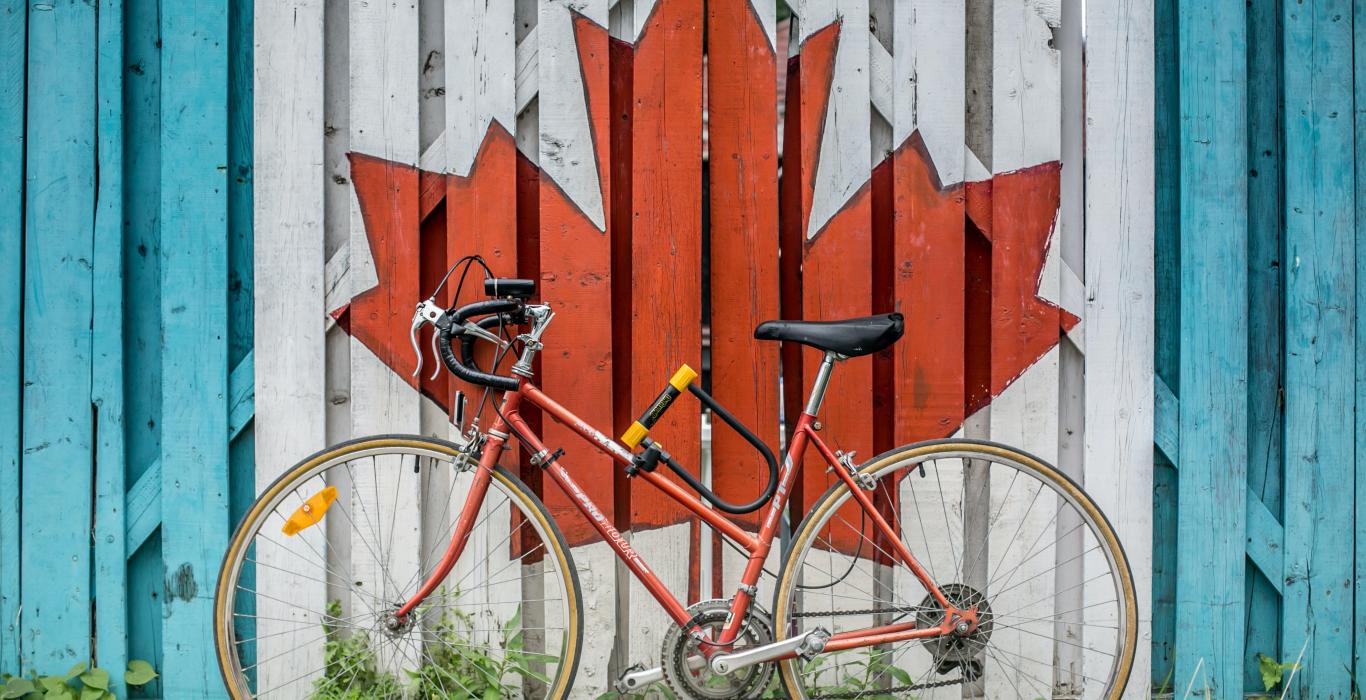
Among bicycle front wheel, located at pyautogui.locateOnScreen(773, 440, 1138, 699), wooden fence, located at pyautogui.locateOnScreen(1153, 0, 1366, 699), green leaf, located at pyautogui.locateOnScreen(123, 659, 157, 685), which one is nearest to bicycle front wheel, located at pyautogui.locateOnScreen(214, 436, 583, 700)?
green leaf, located at pyautogui.locateOnScreen(123, 659, 157, 685)

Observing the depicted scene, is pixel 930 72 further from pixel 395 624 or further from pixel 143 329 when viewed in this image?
pixel 143 329

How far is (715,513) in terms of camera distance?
2883 mm

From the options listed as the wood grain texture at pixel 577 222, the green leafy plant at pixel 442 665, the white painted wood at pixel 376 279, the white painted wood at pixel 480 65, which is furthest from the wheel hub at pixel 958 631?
the white painted wood at pixel 480 65

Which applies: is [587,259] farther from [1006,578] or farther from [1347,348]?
[1347,348]

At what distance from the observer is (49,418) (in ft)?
10.9

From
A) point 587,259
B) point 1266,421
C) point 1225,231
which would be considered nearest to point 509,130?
point 587,259

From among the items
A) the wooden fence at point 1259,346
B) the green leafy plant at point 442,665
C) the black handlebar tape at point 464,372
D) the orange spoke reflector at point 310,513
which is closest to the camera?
the black handlebar tape at point 464,372

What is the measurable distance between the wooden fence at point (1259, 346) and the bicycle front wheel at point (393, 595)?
7.74 ft

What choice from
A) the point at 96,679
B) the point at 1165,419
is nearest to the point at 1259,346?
the point at 1165,419

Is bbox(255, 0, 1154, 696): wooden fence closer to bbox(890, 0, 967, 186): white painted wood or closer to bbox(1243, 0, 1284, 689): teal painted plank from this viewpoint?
bbox(890, 0, 967, 186): white painted wood

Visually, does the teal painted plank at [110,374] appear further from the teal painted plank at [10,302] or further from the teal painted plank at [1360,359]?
the teal painted plank at [1360,359]

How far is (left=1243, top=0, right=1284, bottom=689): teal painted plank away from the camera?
3395mm

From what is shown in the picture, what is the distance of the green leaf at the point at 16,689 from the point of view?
3.22m

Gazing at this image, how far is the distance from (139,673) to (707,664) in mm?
2088
